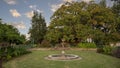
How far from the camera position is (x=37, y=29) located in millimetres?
53594

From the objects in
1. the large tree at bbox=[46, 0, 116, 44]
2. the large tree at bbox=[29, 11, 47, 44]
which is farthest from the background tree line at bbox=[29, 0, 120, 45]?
the large tree at bbox=[29, 11, 47, 44]

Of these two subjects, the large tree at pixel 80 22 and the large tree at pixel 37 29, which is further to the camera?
the large tree at pixel 37 29

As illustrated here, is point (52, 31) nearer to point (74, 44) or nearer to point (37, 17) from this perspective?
point (74, 44)

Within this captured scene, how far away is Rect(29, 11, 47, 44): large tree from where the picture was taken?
52.2 metres

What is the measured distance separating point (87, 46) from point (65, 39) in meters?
5.96

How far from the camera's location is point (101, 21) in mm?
37938

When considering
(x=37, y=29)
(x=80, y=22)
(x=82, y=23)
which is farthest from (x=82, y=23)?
(x=37, y=29)

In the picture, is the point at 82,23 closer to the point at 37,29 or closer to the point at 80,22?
the point at 80,22

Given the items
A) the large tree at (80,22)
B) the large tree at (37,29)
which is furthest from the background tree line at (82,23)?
the large tree at (37,29)

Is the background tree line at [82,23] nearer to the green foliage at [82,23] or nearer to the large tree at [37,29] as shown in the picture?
the green foliage at [82,23]

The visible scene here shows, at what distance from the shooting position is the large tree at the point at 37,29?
52.2 metres

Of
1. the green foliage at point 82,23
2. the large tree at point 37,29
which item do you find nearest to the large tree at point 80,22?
the green foliage at point 82,23

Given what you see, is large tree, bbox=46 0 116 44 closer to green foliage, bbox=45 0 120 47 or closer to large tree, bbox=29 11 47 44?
green foliage, bbox=45 0 120 47

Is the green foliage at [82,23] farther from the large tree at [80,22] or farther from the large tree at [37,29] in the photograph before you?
the large tree at [37,29]
